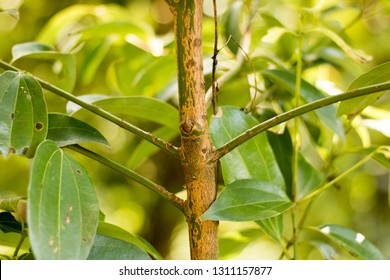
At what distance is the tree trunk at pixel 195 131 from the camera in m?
0.44

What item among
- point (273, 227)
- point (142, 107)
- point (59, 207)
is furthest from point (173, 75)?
point (59, 207)

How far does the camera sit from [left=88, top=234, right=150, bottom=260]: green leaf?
1.43 ft

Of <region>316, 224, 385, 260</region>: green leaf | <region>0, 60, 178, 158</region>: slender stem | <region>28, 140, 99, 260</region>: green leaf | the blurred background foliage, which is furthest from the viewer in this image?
the blurred background foliage

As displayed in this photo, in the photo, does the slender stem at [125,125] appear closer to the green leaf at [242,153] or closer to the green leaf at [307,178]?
the green leaf at [242,153]

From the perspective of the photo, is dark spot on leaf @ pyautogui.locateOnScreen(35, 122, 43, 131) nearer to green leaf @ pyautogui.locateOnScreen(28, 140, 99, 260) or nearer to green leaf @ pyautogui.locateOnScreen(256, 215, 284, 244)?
green leaf @ pyautogui.locateOnScreen(28, 140, 99, 260)

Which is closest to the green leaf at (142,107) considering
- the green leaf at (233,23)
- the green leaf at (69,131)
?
the green leaf at (69,131)

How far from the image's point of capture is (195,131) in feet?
1.45

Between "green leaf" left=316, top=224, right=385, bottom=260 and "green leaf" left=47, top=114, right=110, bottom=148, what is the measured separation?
0.24 m

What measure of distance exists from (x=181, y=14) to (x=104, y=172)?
0.98 metres

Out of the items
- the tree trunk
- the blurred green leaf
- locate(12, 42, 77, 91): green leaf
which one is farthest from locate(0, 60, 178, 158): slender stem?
the blurred green leaf

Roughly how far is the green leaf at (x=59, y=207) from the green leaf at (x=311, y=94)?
0.27 meters

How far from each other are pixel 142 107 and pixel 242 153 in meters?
0.12

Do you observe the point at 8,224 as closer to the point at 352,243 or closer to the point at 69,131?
the point at 69,131
